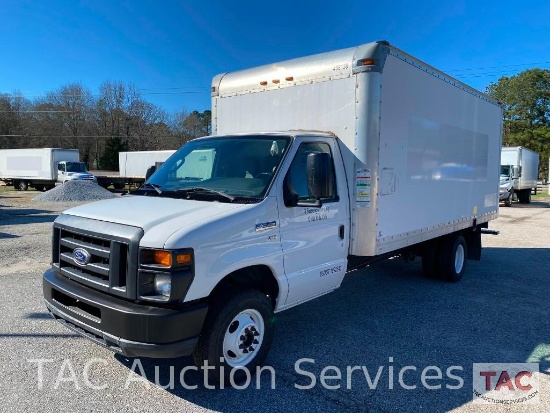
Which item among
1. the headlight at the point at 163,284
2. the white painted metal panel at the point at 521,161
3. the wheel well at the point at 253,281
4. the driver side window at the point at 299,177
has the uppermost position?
the white painted metal panel at the point at 521,161

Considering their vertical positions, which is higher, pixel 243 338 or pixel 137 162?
pixel 137 162

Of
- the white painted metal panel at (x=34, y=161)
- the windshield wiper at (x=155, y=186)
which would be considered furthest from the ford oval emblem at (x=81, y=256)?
the white painted metal panel at (x=34, y=161)

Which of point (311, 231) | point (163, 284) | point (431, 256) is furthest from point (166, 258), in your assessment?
point (431, 256)

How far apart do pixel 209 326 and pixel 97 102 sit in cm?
6728

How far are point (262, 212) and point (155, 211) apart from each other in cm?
93

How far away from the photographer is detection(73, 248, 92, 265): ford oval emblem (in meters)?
3.43

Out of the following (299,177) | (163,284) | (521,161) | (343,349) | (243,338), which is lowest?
(343,349)

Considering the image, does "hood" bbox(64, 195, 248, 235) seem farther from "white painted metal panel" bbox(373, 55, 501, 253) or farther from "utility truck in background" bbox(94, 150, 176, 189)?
"utility truck in background" bbox(94, 150, 176, 189)

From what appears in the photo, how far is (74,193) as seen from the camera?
966 inches

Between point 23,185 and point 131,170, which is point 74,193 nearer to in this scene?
point 131,170

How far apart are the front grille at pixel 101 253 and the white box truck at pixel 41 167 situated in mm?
29408

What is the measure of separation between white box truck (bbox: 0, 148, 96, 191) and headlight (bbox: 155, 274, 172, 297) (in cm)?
3039

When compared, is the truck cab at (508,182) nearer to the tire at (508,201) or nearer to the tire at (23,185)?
the tire at (508,201)

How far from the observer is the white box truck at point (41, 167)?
32.2 m
